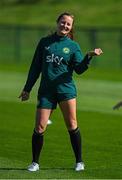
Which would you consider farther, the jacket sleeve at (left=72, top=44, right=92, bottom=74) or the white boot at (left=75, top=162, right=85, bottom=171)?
the white boot at (left=75, top=162, right=85, bottom=171)

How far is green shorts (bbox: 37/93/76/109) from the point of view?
10648 millimetres

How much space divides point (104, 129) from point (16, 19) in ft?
180

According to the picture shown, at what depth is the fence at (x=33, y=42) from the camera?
1777 inches

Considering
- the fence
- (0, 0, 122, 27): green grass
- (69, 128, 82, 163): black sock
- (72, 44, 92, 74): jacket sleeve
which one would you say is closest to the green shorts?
(72, 44, 92, 74): jacket sleeve

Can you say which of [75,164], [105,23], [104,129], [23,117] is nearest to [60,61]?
[75,164]

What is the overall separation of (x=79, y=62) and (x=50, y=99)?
24.8 inches

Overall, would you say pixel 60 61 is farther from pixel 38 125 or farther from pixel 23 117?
pixel 23 117

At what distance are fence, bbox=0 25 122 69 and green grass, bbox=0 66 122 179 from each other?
18.7 metres

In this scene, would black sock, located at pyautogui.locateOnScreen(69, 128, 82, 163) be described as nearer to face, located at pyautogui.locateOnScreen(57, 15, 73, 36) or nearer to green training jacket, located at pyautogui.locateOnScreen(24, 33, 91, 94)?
green training jacket, located at pyautogui.locateOnScreen(24, 33, 91, 94)

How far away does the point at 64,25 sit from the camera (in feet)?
34.6

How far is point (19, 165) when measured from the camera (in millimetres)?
11398

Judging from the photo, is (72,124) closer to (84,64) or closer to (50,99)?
(50,99)

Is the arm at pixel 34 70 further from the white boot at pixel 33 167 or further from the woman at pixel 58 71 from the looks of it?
the white boot at pixel 33 167

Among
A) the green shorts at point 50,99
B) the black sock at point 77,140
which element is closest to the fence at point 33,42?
the black sock at point 77,140
